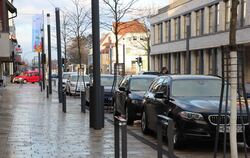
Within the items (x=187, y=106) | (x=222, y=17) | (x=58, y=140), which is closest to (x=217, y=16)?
(x=222, y=17)

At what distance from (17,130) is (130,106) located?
3.64 metres

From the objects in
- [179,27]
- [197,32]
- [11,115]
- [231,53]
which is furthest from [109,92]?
[179,27]

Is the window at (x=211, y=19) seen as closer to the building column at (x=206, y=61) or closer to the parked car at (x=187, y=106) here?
the building column at (x=206, y=61)

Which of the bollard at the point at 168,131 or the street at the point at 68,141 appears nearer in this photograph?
the bollard at the point at 168,131

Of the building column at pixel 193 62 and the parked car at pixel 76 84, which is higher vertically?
the building column at pixel 193 62

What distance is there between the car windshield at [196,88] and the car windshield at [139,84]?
5.03 meters

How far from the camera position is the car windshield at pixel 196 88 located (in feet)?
38.1

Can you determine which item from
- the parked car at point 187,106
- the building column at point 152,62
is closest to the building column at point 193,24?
the building column at point 152,62

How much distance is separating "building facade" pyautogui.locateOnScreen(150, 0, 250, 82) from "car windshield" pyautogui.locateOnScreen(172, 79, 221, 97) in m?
26.9

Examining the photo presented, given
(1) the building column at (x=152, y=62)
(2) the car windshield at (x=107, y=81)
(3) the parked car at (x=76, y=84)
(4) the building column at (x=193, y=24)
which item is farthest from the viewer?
(1) the building column at (x=152, y=62)

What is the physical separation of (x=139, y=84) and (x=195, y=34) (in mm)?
39470

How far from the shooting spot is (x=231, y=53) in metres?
7.57

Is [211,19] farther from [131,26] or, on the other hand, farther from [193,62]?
[131,26]

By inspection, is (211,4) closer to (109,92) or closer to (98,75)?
(109,92)
